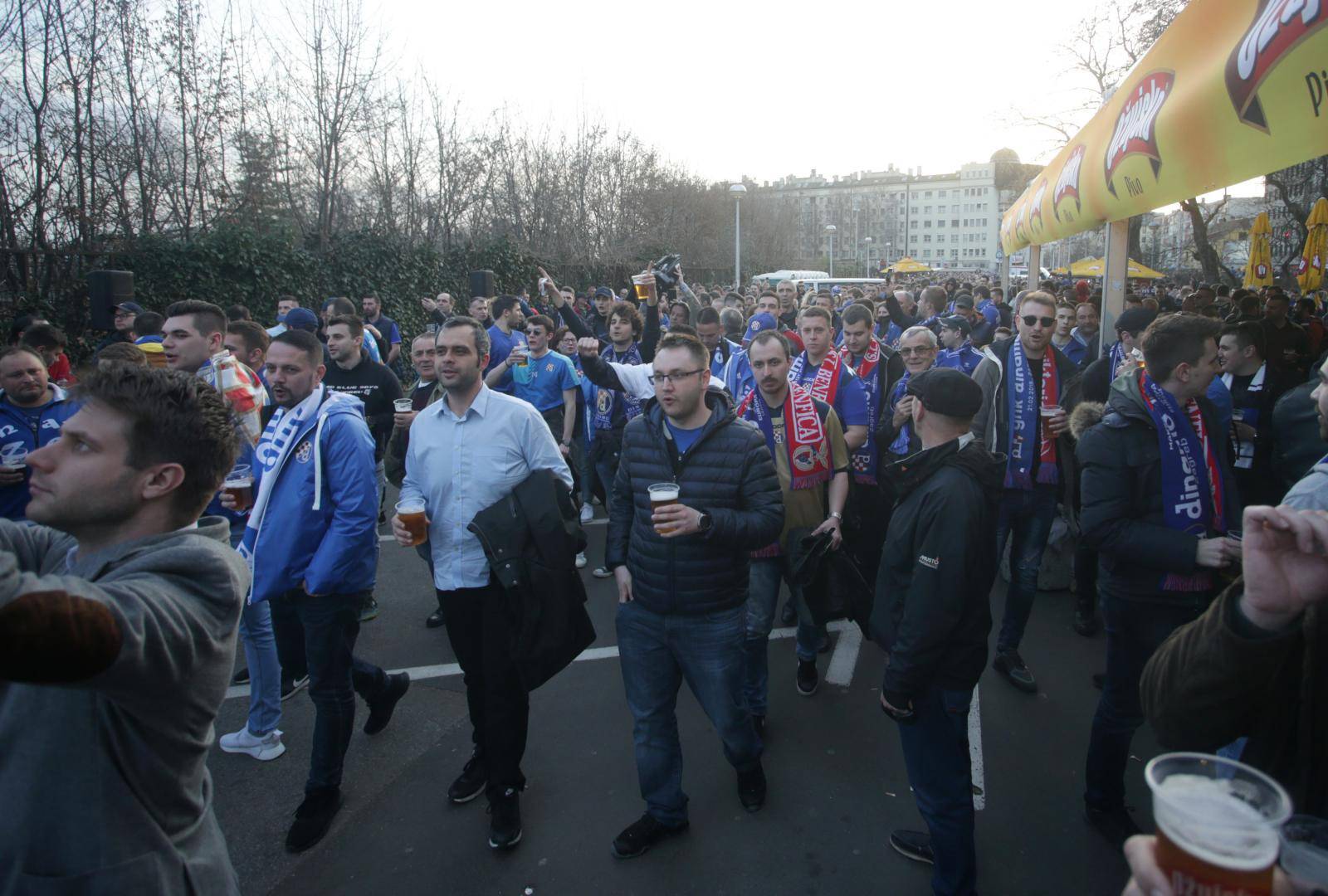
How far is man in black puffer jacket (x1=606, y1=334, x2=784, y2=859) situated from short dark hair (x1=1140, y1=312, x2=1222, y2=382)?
1585mm

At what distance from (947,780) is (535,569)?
1738 mm

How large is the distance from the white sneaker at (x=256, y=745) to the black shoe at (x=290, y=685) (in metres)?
0.57

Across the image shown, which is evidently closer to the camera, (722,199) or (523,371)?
(523,371)

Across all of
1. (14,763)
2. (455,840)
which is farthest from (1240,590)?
(455,840)

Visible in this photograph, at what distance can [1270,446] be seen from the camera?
5039mm

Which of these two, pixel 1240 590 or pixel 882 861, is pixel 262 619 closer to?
pixel 882 861

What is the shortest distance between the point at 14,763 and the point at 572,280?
24.5 meters

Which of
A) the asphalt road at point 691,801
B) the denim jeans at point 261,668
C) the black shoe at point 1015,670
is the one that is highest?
the denim jeans at point 261,668

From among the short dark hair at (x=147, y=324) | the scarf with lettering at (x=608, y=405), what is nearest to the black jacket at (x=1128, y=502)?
the scarf with lettering at (x=608, y=405)

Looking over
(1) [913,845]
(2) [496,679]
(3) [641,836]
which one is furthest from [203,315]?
(1) [913,845]

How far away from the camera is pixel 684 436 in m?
3.22

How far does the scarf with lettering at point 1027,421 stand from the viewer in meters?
4.48

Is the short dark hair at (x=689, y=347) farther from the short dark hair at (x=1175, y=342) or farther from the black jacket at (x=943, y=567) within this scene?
the short dark hair at (x=1175, y=342)

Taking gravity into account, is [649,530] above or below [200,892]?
above
